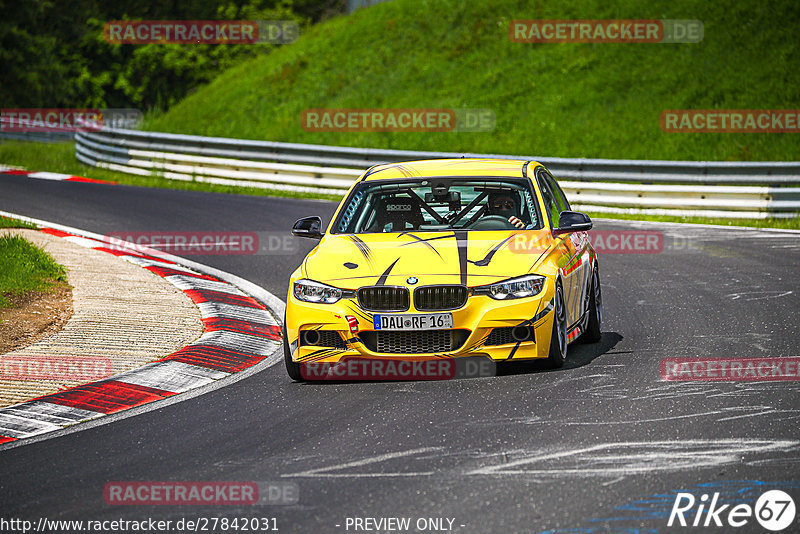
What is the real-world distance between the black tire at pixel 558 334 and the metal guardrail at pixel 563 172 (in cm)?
1204

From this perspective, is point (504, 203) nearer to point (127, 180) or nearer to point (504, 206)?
point (504, 206)

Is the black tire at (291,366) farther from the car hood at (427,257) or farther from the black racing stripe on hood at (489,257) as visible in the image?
the black racing stripe on hood at (489,257)

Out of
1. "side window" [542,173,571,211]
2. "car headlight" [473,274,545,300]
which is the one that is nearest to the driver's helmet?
"side window" [542,173,571,211]

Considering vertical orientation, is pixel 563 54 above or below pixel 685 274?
above

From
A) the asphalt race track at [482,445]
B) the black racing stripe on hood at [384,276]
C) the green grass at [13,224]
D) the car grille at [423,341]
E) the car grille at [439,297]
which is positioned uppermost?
the green grass at [13,224]

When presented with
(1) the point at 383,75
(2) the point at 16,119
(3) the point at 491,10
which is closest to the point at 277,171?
(1) the point at 383,75

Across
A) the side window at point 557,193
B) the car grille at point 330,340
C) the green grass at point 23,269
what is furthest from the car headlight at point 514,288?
the green grass at point 23,269

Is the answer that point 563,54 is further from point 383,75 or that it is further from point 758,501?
point 758,501

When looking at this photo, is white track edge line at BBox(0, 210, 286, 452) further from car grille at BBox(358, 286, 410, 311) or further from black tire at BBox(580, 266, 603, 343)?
black tire at BBox(580, 266, 603, 343)

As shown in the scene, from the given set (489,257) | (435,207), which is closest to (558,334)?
(489,257)

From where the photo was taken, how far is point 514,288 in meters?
8.48

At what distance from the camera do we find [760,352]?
30.4ft

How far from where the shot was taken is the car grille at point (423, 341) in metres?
8.33

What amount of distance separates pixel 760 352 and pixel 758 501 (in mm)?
3961
